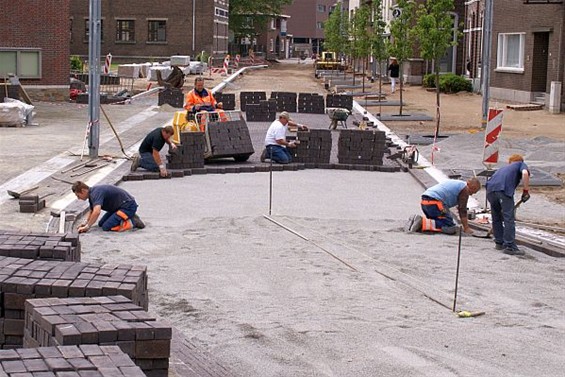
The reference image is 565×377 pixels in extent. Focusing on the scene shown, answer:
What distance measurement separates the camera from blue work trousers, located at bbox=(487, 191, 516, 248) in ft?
48.9

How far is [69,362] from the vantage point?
21.1 ft

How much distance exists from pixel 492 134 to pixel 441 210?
4.77m

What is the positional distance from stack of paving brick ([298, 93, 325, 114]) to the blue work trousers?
25.4 meters

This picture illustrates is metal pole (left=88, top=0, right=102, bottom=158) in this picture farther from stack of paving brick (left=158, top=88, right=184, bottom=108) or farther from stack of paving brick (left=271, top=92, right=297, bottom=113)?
stack of paving brick (left=158, top=88, right=184, bottom=108)

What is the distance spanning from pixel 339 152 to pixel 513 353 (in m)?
14.8

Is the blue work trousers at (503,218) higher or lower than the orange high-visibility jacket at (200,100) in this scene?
lower

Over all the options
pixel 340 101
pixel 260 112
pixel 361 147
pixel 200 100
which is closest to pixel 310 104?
pixel 340 101

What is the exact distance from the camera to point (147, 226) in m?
16.4

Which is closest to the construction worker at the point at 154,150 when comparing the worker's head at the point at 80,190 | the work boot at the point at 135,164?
the work boot at the point at 135,164

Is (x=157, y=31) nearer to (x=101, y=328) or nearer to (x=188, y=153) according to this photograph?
(x=188, y=153)

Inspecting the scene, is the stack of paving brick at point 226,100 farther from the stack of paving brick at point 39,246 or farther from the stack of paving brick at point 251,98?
the stack of paving brick at point 39,246

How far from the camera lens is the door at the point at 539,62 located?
152ft

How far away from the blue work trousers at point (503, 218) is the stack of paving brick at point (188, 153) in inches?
349

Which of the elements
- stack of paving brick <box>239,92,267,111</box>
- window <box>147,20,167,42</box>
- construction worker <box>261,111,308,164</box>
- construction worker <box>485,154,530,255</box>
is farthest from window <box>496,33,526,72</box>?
window <box>147,20,167,42</box>
